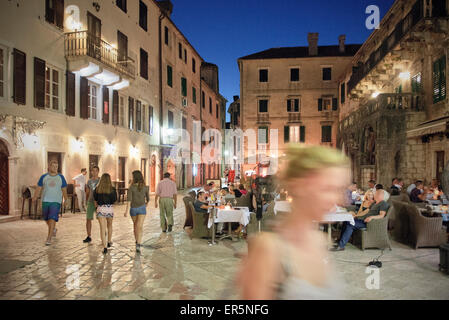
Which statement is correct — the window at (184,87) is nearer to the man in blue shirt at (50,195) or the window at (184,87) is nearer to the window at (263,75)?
the window at (263,75)

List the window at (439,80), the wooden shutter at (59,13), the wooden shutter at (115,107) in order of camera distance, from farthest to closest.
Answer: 1. the wooden shutter at (115,107)
2. the window at (439,80)
3. the wooden shutter at (59,13)

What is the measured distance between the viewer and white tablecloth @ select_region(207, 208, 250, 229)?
8.17 metres

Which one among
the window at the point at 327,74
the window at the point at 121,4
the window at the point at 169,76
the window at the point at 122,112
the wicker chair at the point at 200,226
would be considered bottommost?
the wicker chair at the point at 200,226

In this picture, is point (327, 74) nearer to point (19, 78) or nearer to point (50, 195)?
point (19, 78)

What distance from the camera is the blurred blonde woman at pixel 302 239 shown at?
1521 millimetres

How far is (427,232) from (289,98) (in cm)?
2923

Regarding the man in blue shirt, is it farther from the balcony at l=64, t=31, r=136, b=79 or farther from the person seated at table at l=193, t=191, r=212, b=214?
the balcony at l=64, t=31, r=136, b=79

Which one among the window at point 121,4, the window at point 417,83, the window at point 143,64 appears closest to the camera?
the window at point 417,83

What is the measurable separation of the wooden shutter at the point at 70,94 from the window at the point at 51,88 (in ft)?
1.42

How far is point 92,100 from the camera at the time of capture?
15906mm

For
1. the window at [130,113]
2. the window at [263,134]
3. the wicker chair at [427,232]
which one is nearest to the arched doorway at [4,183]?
the window at [130,113]

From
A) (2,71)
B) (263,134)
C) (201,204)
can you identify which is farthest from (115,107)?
(263,134)

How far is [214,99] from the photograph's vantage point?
41500 millimetres
